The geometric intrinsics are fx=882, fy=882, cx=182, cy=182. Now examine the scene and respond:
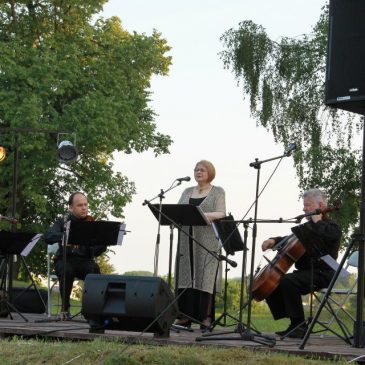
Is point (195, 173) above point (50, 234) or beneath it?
above

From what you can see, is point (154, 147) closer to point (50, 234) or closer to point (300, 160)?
point (300, 160)

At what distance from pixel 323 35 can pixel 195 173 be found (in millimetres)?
18568

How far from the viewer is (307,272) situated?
29.6 feet

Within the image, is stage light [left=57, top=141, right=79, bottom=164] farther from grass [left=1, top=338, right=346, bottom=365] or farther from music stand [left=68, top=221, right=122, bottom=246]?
grass [left=1, top=338, right=346, bottom=365]

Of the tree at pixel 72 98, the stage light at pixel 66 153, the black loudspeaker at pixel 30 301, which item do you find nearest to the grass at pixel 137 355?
the black loudspeaker at pixel 30 301

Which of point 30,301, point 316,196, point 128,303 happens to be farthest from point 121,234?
point 30,301

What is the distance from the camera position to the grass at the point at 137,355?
6566 mm

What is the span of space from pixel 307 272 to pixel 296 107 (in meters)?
17.9

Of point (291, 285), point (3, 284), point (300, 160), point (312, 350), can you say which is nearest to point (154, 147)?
point (300, 160)

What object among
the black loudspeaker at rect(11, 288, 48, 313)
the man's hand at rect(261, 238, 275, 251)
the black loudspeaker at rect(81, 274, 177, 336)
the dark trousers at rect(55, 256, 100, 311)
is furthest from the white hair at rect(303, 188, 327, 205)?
the black loudspeaker at rect(11, 288, 48, 313)

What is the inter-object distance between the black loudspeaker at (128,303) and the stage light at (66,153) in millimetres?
5278

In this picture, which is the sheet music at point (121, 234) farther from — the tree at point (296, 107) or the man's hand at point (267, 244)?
the tree at point (296, 107)

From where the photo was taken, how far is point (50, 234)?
35.5 ft

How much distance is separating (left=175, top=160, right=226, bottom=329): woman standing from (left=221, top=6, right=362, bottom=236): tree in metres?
16.4
